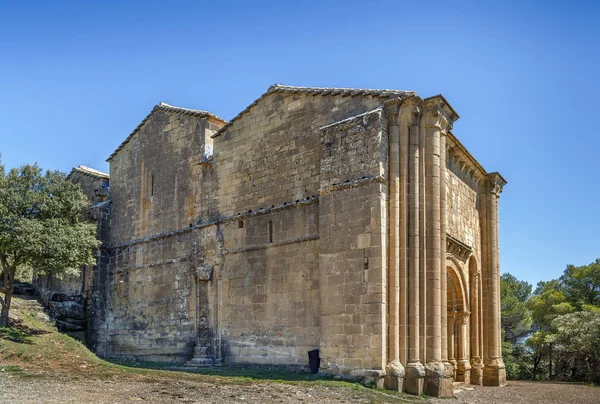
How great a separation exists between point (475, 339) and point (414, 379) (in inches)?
294

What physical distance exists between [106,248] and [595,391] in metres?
20.2

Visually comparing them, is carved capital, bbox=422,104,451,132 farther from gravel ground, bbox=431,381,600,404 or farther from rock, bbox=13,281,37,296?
rock, bbox=13,281,37,296

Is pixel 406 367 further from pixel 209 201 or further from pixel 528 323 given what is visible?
pixel 528 323

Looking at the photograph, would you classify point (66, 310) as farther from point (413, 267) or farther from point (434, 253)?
point (434, 253)

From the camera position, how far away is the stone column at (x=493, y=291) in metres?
23.2

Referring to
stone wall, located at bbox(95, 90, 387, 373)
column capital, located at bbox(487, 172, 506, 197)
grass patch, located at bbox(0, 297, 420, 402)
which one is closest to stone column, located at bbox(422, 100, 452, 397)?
grass patch, located at bbox(0, 297, 420, 402)

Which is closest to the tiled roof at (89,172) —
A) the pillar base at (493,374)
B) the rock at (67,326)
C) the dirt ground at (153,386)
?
the rock at (67,326)

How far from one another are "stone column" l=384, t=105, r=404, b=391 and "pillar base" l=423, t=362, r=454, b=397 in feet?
2.77

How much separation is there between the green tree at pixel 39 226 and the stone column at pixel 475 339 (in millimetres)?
14853

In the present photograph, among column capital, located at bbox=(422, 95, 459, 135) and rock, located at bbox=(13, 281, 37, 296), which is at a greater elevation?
column capital, located at bbox=(422, 95, 459, 135)

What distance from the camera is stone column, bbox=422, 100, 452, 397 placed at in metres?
16.6

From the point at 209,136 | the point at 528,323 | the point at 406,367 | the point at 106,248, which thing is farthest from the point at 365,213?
the point at 528,323

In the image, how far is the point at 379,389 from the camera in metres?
15.8

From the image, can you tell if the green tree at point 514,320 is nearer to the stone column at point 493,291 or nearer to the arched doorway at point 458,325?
the stone column at point 493,291
